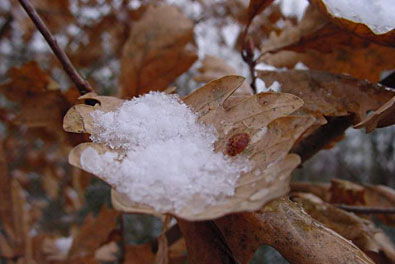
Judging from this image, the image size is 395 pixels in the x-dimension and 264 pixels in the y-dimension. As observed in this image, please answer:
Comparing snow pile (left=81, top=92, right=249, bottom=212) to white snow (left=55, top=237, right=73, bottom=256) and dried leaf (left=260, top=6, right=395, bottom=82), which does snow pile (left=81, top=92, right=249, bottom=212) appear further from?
white snow (left=55, top=237, right=73, bottom=256)

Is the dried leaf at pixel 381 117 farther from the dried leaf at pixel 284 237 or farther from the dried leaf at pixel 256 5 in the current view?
the dried leaf at pixel 256 5

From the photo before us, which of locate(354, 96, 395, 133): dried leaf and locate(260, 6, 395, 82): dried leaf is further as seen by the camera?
locate(260, 6, 395, 82): dried leaf

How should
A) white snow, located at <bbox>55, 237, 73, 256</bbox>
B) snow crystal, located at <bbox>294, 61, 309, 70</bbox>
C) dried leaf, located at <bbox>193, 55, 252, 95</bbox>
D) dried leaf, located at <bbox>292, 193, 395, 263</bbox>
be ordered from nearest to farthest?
dried leaf, located at <bbox>292, 193, 395, 263</bbox>, snow crystal, located at <bbox>294, 61, 309, 70</bbox>, dried leaf, located at <bbox>193, 55, 252, 95</bbox>, white snow, located at <bbox>55, 237, 73, 256</bbox>

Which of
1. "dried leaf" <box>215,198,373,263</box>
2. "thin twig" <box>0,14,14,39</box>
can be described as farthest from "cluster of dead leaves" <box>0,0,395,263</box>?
"thin twig" <box>0,14,14,39</box>

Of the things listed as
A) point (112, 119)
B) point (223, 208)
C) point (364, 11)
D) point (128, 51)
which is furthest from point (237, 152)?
point (128, 51)

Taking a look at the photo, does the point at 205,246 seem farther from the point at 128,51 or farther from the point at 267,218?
the point at 128,51

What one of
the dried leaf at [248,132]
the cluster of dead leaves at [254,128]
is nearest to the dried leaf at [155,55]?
Result: the cluster of dead leaves at [254,128]

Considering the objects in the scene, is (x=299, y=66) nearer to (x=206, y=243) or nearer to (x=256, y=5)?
(x=256, y=5)
